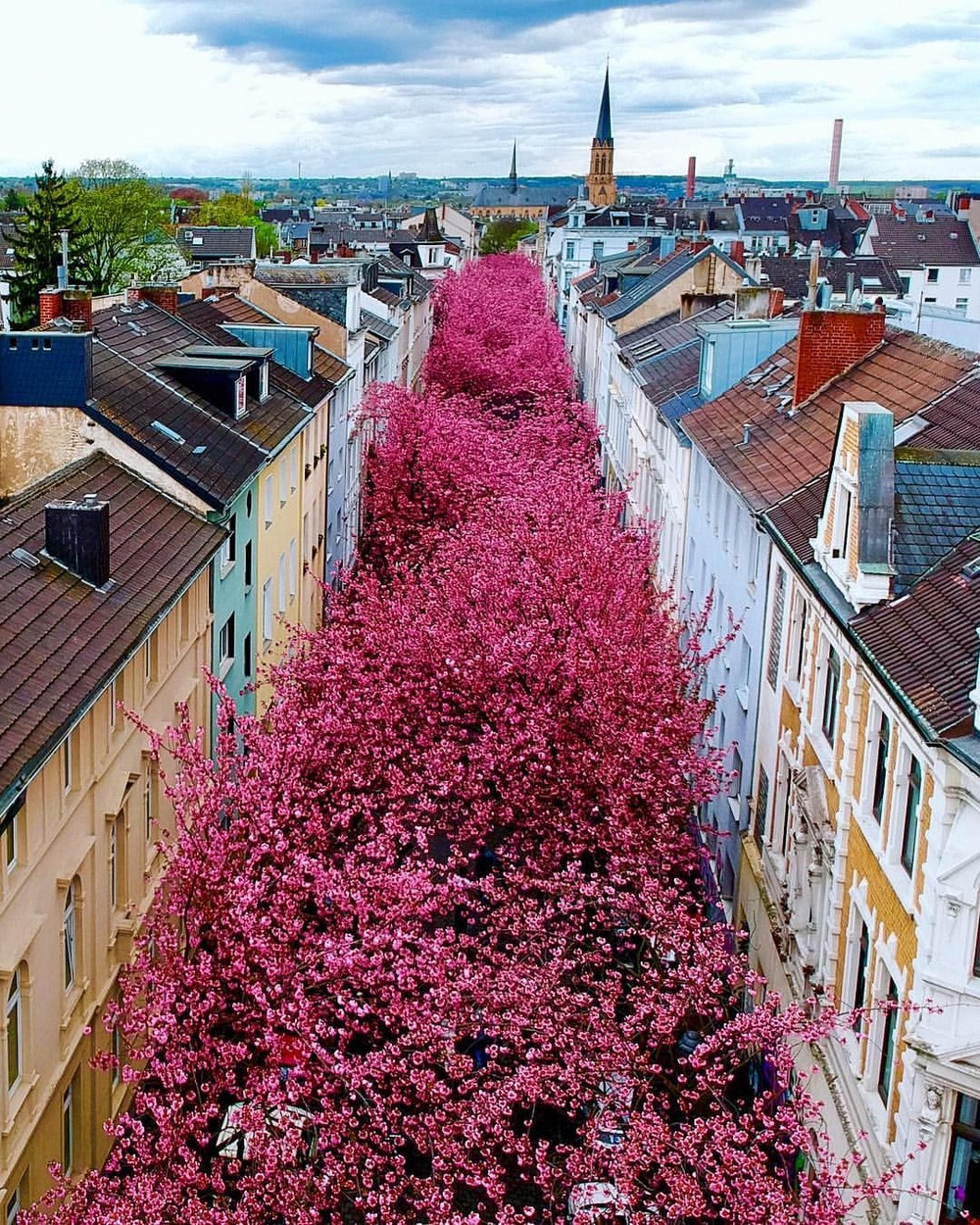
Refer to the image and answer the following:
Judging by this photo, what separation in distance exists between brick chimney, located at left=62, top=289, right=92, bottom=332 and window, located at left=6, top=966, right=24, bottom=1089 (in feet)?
51.5

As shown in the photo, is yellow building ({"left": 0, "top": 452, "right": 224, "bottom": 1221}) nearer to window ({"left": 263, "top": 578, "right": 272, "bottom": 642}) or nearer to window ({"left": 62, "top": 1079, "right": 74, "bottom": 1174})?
window ({"left": 62, "top": 1079, "right": 74, "bottom": 1174})

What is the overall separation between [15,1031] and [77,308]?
56.2 ft

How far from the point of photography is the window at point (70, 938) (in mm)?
18531

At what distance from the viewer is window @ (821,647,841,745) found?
2098cm

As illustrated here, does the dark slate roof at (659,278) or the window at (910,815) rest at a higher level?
the dark slate roof at (659,278)

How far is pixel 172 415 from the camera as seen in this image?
1157 inches

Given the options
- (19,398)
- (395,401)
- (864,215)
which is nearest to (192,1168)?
(19,398)

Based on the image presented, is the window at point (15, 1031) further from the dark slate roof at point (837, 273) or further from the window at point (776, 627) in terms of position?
the dark slate roof at point (837, 273)

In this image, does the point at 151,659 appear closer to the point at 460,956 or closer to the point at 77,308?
the point at 460,956

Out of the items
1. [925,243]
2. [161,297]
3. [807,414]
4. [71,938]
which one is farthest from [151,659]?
[925,243]

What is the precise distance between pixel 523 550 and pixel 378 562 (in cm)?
1306

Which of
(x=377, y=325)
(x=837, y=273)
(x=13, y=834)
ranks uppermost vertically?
(x=837, y=273)

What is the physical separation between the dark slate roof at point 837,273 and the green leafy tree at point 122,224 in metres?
39.7

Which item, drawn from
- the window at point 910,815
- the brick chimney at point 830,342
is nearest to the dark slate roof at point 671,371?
the brick chimney at point 830,342
